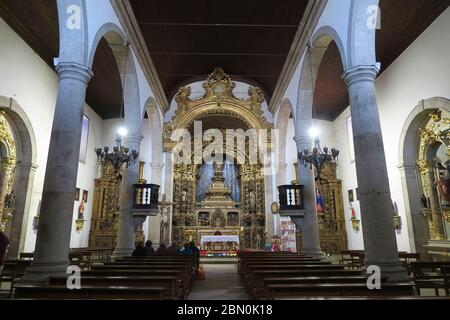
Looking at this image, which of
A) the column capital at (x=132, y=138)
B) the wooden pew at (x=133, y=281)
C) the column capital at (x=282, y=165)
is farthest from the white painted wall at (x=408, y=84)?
the column capital at (x=132, y=138)

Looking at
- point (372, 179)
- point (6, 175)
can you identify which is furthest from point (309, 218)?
point (6, 175)

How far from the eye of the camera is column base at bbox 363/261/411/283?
492 cm

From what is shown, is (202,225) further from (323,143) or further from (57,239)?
(57,239)

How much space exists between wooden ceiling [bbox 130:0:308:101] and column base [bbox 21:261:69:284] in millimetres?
7446

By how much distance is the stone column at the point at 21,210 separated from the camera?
9.36 meters

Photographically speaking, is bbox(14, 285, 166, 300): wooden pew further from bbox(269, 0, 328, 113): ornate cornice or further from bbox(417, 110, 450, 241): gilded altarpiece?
bbox(417, 110, 450, 241): gilded altarpiece

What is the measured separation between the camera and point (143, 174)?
15102mm

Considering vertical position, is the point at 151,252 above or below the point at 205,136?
below

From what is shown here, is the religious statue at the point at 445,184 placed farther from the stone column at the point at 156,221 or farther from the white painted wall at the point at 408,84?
the stone column at the point at 156,221

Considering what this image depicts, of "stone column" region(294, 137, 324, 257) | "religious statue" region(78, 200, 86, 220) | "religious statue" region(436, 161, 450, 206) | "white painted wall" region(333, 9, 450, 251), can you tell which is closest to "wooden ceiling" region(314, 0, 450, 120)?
"white painted wall" region(333, 9, 450, 251)
